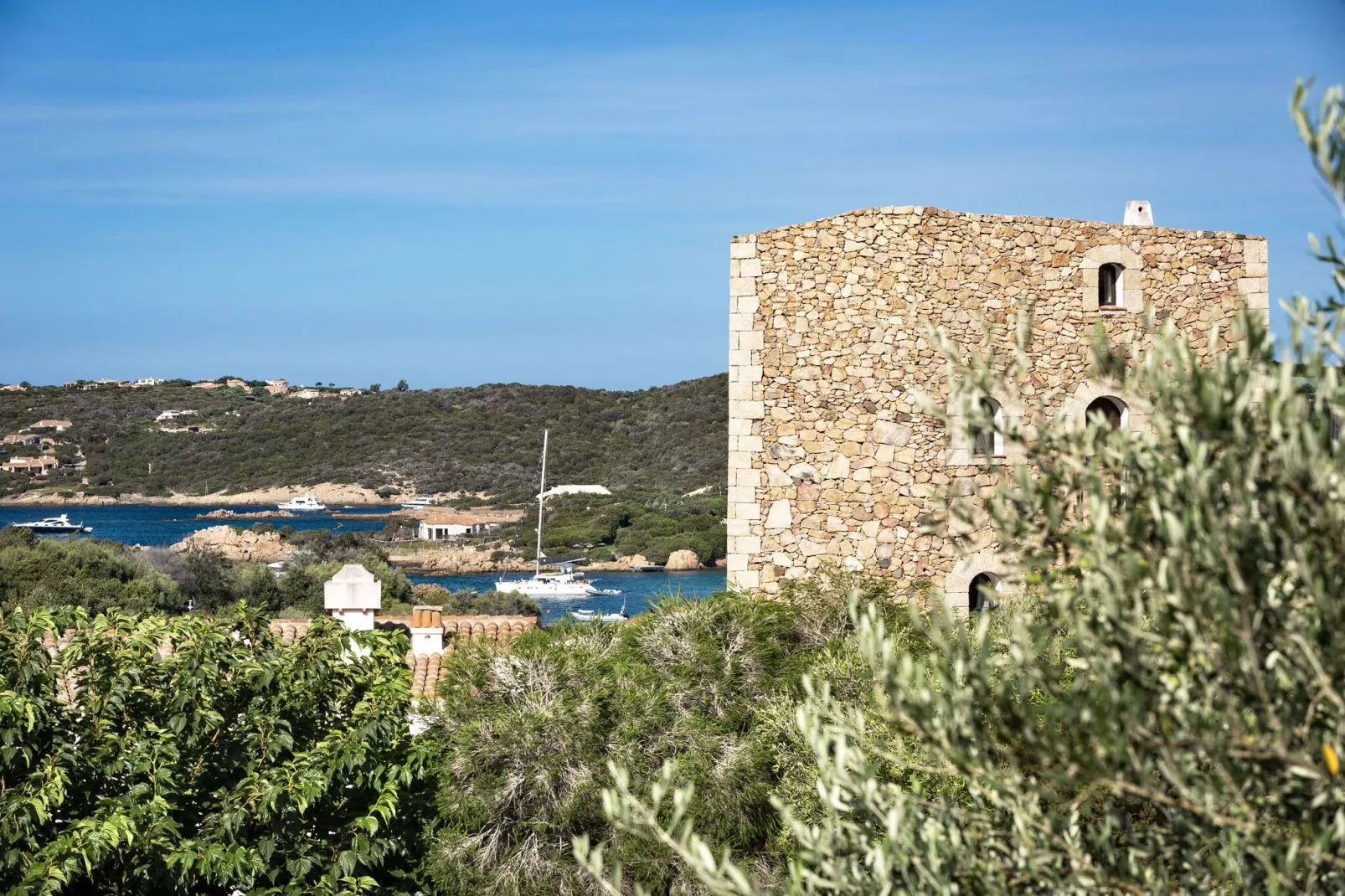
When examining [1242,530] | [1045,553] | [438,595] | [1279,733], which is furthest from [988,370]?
[438,595]

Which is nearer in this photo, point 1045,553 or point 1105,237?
point 1045,553

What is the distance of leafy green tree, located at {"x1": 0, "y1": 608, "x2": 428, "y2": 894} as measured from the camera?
8.35 meters

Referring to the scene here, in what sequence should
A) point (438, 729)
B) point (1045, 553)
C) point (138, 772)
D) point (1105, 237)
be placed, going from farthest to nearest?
1. point (1105, 237)
2. point (438, 729)
3. point (138, 772)
4. point (1045, 553)

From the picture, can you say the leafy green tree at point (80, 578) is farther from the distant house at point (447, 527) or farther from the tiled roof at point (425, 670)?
the distant house at point (447, 527)

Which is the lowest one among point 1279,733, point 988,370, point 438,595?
point 438,595

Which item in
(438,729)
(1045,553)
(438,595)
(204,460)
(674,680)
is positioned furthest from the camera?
(204,460)

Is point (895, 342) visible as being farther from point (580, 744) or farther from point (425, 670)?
point (425, 670)

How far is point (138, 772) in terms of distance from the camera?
344 inches

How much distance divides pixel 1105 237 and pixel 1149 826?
384 inches

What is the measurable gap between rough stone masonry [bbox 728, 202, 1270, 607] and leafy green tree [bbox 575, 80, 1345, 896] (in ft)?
28.6

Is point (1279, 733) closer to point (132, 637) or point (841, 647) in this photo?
point (132, 637)

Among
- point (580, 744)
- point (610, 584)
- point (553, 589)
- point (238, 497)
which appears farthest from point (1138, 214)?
point (238, 497)

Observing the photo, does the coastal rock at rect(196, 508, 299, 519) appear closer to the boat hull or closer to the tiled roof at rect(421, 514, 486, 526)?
the tiled roof at rect(421, 514, 486, 526)

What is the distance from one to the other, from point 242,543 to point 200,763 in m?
44.1
